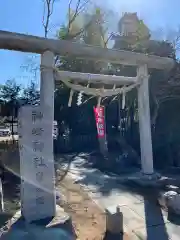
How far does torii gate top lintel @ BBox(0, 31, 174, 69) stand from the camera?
517cm

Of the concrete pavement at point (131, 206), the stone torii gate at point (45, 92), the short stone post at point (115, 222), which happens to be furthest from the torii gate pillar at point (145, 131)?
the short stone post at point (115, 222)

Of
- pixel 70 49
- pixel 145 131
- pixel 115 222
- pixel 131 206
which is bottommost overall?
pixel 131 206

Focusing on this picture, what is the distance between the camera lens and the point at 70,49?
19.2ft

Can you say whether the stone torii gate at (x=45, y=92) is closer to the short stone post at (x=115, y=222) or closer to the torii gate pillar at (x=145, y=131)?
the torii gate pillar at (x=145, y=131)

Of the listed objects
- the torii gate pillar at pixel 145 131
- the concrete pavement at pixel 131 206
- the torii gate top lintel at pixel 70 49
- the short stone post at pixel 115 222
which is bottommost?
the concrete pavement at pixel 131 206

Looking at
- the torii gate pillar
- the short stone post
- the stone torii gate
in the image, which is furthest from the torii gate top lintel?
the short stone post

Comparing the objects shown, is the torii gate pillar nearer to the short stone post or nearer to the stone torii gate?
the stone torii gate

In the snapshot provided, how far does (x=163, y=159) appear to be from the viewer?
12109 mm

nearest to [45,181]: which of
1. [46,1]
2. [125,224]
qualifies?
[125,224]

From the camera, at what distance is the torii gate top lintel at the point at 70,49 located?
5.17 metres

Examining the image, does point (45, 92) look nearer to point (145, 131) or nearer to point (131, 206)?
point (131, 206)

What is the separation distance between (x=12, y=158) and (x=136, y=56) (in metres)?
7.00

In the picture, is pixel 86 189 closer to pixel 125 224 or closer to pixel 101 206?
pixel 101 206

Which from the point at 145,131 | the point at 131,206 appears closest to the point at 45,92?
the point at 131,206
